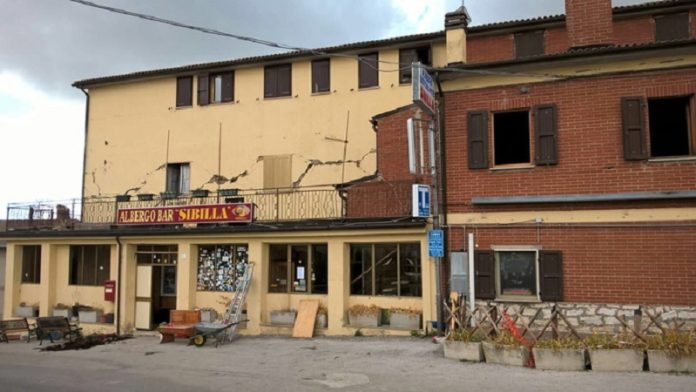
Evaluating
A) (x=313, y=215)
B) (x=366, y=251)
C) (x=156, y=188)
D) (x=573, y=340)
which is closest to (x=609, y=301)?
(x=573, y=340)

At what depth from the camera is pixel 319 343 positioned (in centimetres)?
1401

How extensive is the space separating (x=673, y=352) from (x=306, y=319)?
29.6ft

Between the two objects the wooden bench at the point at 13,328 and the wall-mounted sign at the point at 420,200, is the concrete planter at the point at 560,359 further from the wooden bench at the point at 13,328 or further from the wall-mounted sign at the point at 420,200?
the wooden bench at the point at 13,328

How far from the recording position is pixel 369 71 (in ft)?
67.9

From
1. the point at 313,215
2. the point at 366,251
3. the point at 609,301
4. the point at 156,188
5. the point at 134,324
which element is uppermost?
the point at 156,188

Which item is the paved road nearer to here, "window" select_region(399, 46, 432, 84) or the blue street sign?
the blue street sign

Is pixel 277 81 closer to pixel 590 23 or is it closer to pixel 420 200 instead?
pixel 420 200

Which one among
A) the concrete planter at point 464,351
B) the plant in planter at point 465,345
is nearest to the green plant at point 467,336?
the plant in planter at point 465,345

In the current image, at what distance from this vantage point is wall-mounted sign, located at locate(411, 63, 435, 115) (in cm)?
1215

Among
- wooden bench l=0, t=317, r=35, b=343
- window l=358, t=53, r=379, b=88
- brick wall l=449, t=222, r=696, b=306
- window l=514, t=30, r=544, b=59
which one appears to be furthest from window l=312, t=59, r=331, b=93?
wooden bench l=0, t=317, r=35, b=343

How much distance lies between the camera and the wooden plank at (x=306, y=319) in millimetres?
15195

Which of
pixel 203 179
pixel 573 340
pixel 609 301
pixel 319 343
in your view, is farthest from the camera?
pixel 203 179

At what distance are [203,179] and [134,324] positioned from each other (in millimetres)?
6405

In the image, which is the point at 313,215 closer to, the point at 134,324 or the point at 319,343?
the point at 319,343
